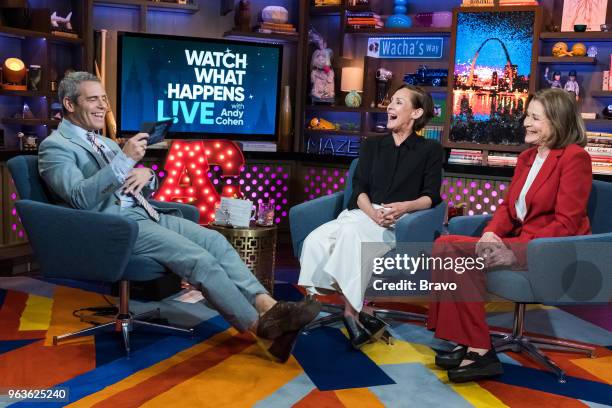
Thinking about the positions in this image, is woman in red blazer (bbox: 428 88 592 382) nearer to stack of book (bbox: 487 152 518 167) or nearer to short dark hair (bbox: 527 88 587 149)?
short dark hair (bbox: 527 88 587 149)

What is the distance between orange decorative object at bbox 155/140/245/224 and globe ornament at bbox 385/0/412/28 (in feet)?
6.34

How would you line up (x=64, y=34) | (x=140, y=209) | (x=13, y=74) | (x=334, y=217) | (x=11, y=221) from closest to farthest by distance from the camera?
(x=140, y=209), (x=334, y=217), (x=11, y=221), (x=13, y=74), (x=64, y=34)

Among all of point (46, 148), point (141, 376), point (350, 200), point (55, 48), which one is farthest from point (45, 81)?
point (141, 376)

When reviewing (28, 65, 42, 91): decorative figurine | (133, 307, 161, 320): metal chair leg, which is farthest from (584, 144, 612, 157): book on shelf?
(28, 65, 42, 91): decorative figurine

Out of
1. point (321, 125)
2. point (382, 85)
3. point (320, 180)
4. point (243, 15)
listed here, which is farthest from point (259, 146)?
point (382, 85)

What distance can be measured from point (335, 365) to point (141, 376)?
0.83m

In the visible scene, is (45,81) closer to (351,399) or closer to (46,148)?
(46,148)

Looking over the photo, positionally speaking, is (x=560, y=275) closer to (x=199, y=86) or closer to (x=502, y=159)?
(x=502, y=159)

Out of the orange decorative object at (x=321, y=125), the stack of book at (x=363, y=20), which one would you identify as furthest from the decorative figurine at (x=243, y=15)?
the orange decorative object at (x=321, y=125)

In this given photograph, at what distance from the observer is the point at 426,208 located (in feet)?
12.1

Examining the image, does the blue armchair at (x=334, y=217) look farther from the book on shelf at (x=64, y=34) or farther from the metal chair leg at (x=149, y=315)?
the book on shelf at (x=64, y=34)

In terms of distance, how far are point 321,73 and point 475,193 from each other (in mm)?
1746

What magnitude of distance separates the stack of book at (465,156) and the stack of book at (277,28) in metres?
1.68

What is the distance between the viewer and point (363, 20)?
6.18 m
